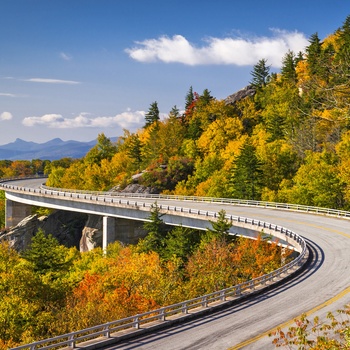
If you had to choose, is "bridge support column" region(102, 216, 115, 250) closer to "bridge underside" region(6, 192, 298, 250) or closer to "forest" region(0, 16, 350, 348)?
"bridge underside" region(6, 192, 298, 250)

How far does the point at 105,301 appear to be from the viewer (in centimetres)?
3203

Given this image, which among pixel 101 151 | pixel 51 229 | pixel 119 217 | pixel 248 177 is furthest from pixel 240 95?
pixel 119 217

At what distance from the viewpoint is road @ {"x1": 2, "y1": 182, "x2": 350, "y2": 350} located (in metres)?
→ 18.4

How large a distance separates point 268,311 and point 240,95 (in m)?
104

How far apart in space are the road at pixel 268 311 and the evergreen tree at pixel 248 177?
37.1 metres

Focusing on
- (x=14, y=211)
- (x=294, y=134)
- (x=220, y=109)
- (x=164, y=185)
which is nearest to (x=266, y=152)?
(x=294, y=134)

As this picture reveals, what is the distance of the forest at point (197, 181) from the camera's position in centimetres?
2922

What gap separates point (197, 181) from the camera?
93125mm

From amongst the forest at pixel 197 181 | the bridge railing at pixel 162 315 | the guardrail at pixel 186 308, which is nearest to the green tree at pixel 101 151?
the forest at pixel 197 181

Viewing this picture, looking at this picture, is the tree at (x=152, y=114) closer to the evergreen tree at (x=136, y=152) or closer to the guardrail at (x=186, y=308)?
the evergreen tree at (x=136, y=152)

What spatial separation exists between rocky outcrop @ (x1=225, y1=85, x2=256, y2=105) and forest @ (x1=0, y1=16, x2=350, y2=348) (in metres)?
1.34

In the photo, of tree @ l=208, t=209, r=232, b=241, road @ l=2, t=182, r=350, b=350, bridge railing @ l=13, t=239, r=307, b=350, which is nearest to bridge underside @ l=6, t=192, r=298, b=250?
tree @ l=208, t=209, r=232, b=241

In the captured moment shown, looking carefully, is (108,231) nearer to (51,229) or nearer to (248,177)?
(248,177)

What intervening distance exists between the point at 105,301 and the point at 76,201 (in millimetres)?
48219
